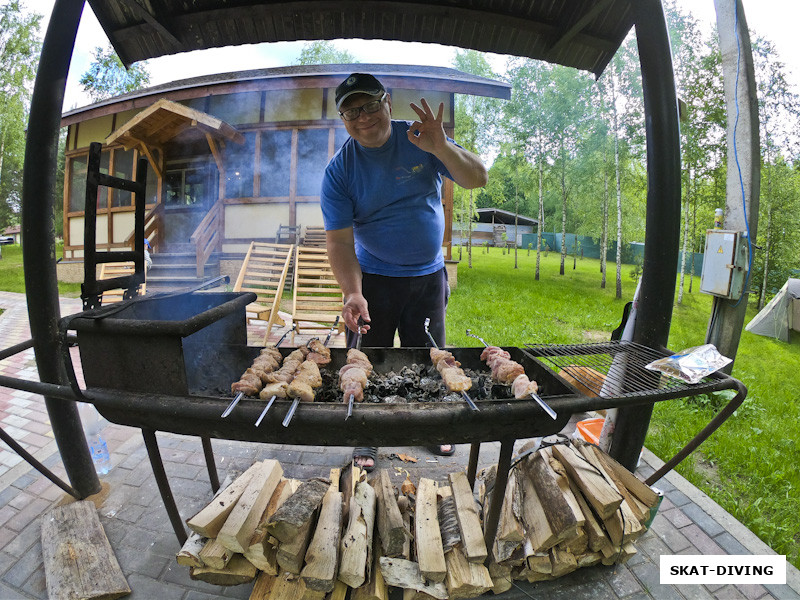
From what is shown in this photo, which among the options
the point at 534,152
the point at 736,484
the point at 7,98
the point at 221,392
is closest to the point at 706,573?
the point at 736,484

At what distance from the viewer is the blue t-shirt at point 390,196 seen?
2572mm

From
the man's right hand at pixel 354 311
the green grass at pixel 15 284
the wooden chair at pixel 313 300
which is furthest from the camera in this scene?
the green grass at pixel 15 284

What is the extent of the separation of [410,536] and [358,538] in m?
0.29

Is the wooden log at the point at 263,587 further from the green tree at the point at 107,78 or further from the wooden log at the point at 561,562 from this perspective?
the green tree at the point at 107,78

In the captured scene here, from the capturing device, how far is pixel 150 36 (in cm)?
277

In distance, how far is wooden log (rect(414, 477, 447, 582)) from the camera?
5.93 ft

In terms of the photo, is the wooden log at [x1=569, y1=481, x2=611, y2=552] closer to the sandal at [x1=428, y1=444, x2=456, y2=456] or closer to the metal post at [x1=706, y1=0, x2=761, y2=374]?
the sandal at [x1=428, y1=444, x2=456, y2=456]

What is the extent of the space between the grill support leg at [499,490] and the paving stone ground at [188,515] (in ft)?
1.05

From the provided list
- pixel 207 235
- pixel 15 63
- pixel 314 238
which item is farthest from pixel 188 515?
pixel 15 63

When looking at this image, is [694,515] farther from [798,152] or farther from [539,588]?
[798,152]

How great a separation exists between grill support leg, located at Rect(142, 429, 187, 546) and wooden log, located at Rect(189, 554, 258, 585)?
0.24 m

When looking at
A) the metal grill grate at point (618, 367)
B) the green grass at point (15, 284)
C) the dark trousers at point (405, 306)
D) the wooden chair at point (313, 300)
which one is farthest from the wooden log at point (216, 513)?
the green grass at point (15, 284)

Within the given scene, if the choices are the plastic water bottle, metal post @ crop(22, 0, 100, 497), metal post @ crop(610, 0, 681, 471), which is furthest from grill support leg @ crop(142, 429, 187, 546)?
metal post @ crop(610, 0, 681, 471)

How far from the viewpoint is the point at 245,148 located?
11.8 meters
